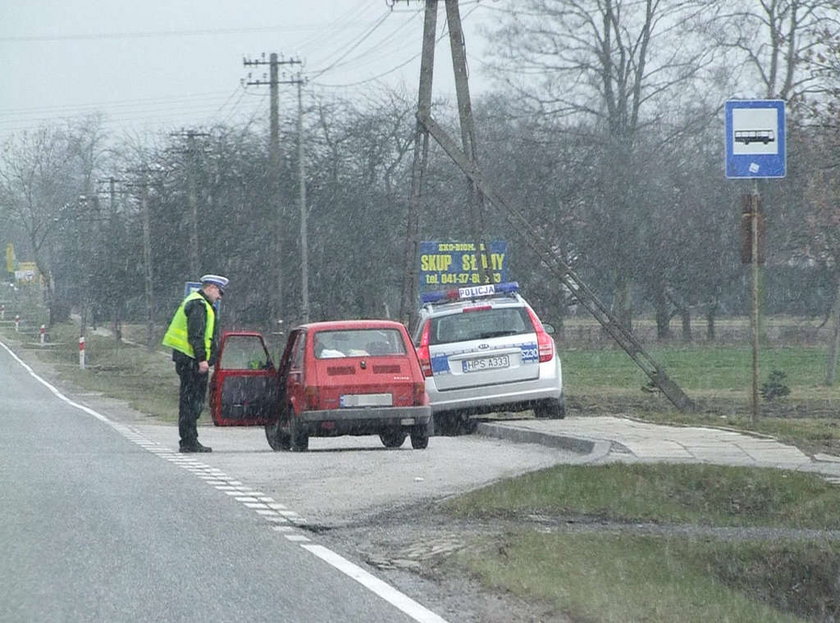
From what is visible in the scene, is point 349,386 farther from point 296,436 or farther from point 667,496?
point 667,496

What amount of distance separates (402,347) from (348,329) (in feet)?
2.11

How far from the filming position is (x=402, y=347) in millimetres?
18000

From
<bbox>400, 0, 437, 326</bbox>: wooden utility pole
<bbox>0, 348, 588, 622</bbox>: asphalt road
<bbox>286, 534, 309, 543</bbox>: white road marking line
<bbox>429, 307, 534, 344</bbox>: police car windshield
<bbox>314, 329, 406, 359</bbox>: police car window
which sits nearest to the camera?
<bbox>0, 348, 588, 622</bbox>: asphalt road

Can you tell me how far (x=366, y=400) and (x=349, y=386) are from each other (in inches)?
9.3

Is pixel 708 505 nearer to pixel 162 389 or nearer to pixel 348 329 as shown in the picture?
pixel 348 329

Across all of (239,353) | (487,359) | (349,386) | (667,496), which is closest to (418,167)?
(487,359)

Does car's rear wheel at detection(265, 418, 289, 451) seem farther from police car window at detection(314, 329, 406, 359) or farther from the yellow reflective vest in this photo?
the yellow reflective vest

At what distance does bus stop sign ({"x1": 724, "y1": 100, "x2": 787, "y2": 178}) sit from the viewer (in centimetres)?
1738

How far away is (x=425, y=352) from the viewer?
2056 centimetres

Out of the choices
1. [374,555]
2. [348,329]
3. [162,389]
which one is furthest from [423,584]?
[162,389]

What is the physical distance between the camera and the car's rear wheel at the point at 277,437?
18.3m

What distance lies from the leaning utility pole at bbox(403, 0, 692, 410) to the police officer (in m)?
7.19

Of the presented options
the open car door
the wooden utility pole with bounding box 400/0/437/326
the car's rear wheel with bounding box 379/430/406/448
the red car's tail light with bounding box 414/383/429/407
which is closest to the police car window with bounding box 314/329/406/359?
the red car's tail light with bounding box 414/383/429/407

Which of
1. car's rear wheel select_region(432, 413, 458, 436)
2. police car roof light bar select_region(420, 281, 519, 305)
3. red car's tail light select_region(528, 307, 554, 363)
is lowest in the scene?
car's rear wheel select_region(432, 413, 458, 436)
